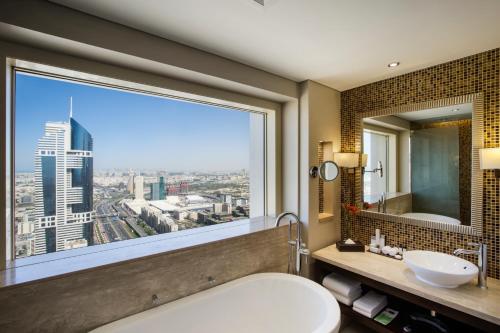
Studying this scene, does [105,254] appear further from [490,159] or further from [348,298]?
[490,159]

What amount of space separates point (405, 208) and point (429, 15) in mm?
1706

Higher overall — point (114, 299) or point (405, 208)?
point (405, 208)

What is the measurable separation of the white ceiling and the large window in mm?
617

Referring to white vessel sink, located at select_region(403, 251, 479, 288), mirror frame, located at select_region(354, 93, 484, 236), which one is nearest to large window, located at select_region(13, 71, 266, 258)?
white vessel sink, located at select_region(403, 251, 479, 288)

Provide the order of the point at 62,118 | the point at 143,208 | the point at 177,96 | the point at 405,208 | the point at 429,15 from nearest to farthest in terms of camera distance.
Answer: the point at 429,15 → the point at 62,118 → the point at 143,208 → the point at 177,96 → the point at 405,208

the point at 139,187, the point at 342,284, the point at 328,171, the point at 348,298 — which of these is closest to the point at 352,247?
the point at 342,284

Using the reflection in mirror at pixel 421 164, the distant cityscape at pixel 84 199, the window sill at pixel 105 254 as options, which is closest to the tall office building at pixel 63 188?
the distant cityscape at pixel 84 199

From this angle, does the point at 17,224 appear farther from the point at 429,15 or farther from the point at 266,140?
the point at 429,15

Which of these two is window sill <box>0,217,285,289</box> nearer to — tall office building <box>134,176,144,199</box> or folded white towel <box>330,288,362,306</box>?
tall office building <box>134,176,144,199</box>

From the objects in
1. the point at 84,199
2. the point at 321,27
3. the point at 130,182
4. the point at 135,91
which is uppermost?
the point at 321,27

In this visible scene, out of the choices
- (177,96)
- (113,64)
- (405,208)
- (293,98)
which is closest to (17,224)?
(113,64)

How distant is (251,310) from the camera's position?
1919mm

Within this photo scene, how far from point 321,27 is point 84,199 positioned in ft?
6.62

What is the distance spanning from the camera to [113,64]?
1.62m
